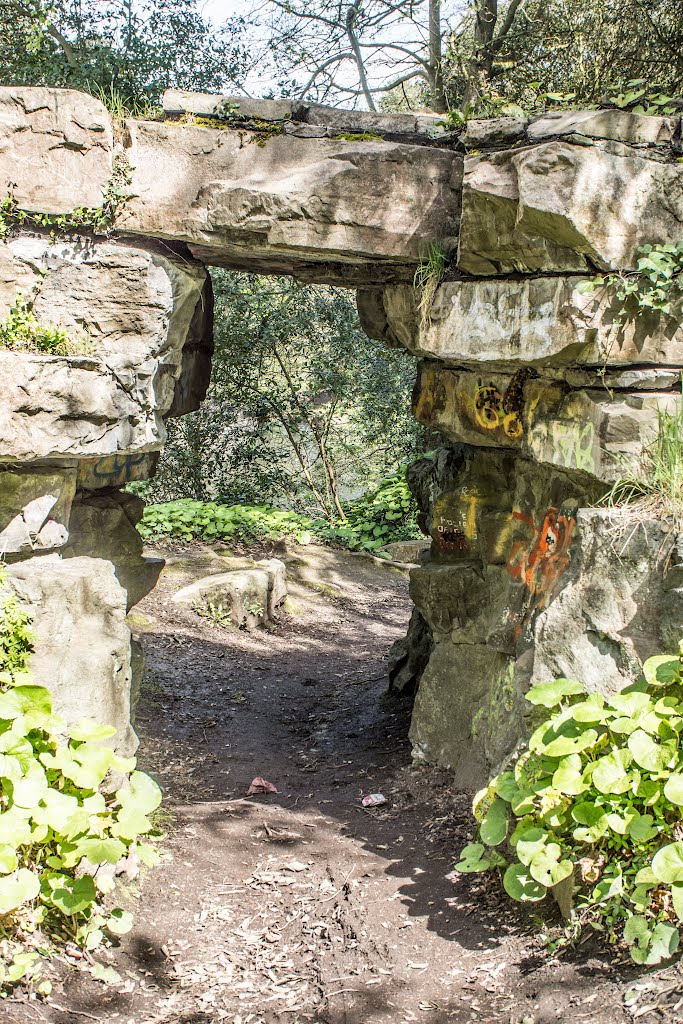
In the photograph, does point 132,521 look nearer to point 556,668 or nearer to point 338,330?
point 556,668

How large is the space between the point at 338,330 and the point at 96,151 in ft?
A: 24.2

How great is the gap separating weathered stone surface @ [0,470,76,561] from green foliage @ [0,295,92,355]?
1.97 ft

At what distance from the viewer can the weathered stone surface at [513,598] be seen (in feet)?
10.9

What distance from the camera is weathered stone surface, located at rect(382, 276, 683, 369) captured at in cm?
363

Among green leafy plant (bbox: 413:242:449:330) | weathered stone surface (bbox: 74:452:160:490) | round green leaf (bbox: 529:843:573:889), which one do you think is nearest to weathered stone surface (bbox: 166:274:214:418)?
weathered stone surface (bbox: 74:452:160:490)

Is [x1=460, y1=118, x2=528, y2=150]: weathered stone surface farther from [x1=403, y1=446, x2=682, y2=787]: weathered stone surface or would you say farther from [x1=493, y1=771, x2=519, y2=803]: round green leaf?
[x1=493, y1=771, x2=519, y2=803]: round green leaf

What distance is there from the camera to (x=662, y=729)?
113 inches

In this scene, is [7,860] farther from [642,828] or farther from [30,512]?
[642,828]

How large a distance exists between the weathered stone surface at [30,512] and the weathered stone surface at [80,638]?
272mm

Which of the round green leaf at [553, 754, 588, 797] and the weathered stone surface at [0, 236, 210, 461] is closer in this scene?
the round green leaf at [553, 754, 588, 797]

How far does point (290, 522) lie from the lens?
10922 mm

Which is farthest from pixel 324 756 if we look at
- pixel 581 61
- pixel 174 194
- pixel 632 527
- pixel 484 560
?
pixel 581 61

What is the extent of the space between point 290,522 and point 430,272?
687cm

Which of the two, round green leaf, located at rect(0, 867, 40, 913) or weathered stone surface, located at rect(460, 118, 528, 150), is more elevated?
weathered stone surface, located at rect(460, 118, 528, 150)
